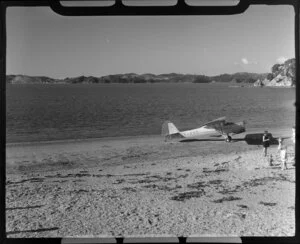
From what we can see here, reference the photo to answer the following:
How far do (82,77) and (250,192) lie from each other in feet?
195

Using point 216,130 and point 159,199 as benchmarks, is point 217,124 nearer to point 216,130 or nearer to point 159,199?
point 216,130

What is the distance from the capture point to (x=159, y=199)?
609 cm

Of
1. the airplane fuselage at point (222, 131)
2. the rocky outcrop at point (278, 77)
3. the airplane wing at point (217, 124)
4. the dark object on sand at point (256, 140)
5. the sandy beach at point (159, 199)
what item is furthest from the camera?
the rocky outcrop at point (278, 77)

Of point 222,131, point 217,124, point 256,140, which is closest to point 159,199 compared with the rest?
point 256,140

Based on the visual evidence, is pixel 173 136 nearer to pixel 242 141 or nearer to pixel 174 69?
pixel 242 141

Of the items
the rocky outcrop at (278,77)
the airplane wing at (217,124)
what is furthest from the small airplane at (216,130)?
the rocky outcrop at (278,77)

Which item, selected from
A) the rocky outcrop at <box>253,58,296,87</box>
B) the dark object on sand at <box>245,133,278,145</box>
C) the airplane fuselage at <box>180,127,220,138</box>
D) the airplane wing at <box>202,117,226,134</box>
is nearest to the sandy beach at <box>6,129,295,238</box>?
the dark object on sand at <box>245,133,278,145</box>

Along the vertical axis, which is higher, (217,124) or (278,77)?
(278,77)

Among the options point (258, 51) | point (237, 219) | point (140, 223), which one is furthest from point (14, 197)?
point (258, 51)

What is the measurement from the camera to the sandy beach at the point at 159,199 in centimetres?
471

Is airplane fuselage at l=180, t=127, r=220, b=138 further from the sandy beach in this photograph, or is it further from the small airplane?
the sandy beach

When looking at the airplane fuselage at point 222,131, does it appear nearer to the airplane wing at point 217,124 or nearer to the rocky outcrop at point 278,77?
the airplane wing at point 217,124

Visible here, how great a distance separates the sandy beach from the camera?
4.71m

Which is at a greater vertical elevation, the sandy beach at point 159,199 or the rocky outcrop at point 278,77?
the rocky outcrop at point 278,77
